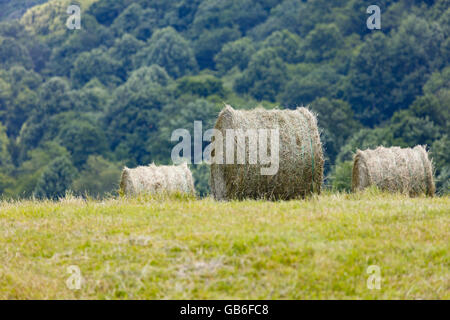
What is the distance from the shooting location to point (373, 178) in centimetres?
1952

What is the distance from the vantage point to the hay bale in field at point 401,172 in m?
19.4

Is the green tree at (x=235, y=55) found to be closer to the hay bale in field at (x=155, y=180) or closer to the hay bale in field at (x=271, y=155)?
the hay bale in field at (x=155, y=180)

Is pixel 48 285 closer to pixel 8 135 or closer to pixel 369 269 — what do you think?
pixel 369 269

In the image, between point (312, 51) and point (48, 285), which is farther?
point (312, 51)

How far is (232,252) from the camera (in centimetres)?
993

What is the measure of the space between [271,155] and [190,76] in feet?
337

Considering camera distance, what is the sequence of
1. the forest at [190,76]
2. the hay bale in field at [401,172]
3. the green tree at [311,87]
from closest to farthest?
the hay bale in field at [401,172] → the forest at [190,76] → the green tree at [311,87]

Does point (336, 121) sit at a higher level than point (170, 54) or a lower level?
lower

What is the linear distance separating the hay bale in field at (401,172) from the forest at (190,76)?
153 ft

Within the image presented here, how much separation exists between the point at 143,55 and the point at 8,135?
28.8 meters

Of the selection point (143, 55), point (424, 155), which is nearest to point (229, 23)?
point (143, 55)

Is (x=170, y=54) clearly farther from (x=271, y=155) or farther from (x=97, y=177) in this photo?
(x=271, y=155)

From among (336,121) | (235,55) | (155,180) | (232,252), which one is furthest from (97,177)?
(232,252)

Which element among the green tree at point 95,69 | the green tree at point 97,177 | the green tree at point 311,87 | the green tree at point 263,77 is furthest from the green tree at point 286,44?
the green tree at point 97,177
